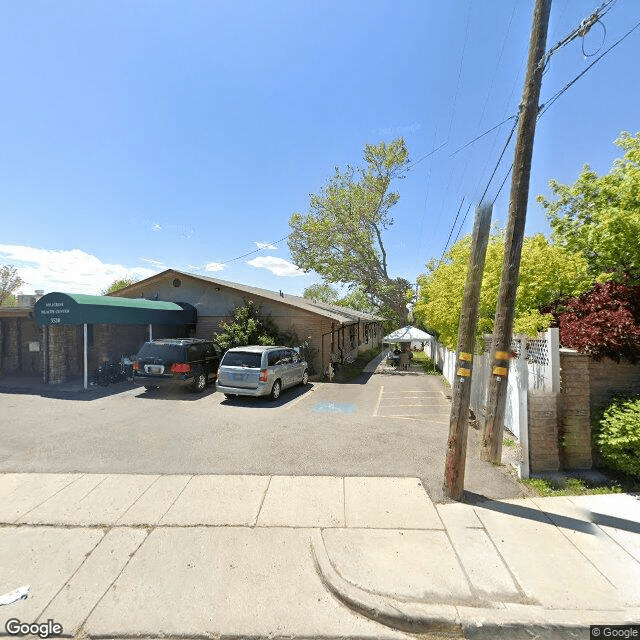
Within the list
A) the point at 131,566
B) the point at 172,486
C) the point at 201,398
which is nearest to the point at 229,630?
the point at 131,566

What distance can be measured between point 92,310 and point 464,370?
500 inches

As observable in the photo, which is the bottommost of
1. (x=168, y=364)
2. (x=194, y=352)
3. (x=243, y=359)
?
(x=168, y=364)

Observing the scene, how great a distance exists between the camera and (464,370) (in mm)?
4980

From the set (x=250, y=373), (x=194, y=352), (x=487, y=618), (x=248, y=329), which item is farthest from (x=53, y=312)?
(x=487, y=618)

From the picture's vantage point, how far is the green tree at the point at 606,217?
25.1 ft

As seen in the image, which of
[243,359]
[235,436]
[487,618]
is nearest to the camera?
[487,618]

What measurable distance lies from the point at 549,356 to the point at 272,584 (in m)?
5.45

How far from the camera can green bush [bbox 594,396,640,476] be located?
5.16m

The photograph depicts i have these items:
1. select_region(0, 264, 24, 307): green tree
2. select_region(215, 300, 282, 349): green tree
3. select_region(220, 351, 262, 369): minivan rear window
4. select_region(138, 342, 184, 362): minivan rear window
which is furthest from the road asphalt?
select_region(0, 264, 24, 307): green tree

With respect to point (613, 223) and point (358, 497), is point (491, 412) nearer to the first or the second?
point (358, 497)

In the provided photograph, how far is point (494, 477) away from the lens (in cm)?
566

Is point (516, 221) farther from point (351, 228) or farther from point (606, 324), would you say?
point (351, 228)

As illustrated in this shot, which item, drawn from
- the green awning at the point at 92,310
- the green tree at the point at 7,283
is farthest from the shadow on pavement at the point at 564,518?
the green tree at the point at 7,283

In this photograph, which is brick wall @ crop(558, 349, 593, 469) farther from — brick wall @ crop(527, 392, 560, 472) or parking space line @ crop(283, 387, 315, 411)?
parking space line @ crop(283, 387, 315, 411)
